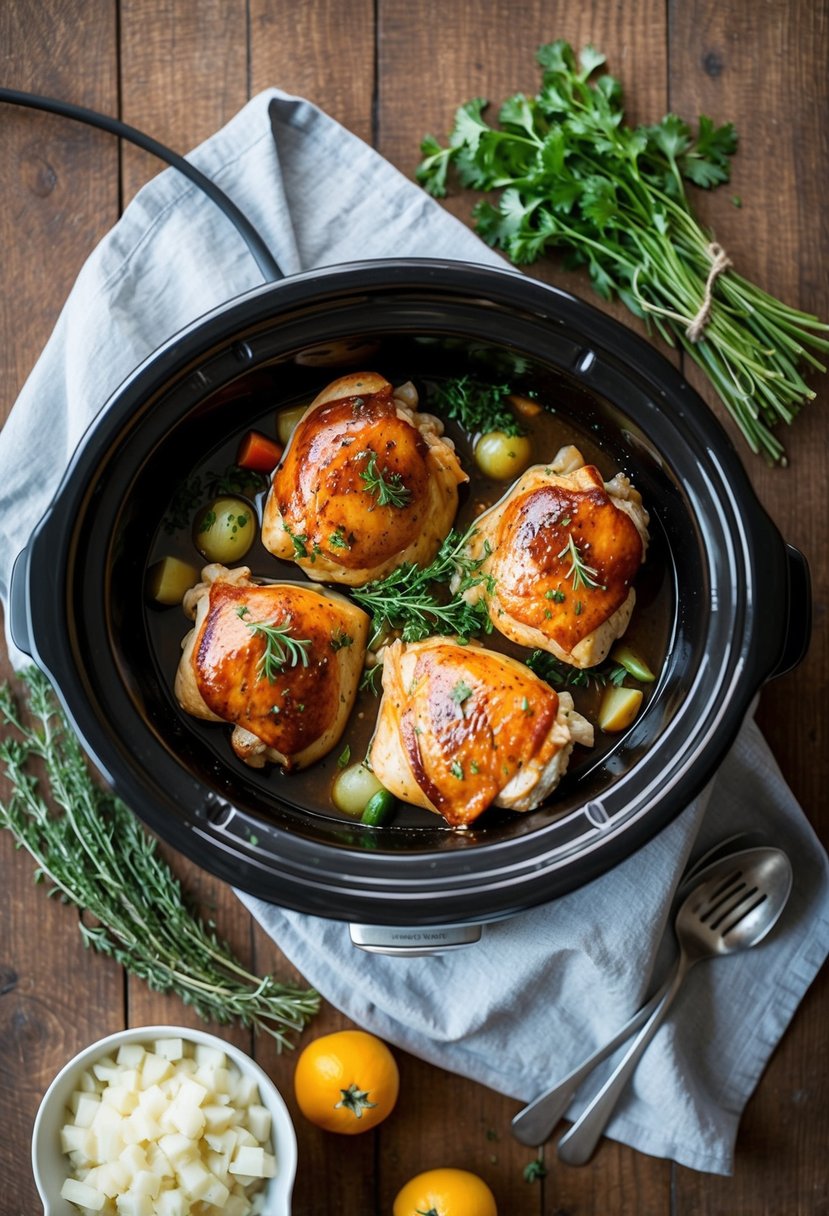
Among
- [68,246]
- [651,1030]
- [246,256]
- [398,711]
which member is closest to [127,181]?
[68,246]

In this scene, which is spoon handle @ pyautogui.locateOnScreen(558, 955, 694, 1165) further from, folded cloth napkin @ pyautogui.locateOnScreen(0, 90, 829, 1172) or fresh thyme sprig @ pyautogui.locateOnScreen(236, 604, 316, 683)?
fresh thyme sprig @ pyautogui.locateOnScreen(236, 604, 316, 683)

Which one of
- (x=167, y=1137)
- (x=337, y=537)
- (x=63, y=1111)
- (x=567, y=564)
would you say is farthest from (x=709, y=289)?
(x=63, y=1111)

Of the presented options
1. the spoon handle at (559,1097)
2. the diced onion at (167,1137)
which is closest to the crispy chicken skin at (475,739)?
the spoon handle at (559,1097)

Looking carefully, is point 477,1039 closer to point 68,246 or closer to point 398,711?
point 398,711

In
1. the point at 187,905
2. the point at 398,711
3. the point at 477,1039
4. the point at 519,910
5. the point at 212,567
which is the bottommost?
the point at 477,1039

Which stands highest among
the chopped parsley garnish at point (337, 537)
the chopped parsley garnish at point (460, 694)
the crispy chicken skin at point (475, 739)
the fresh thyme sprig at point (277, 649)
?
the chopped parsley garnish at point (337, 537)

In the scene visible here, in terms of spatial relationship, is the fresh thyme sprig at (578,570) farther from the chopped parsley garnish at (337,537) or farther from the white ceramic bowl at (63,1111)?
the white ceramic bowl at (63,1111)

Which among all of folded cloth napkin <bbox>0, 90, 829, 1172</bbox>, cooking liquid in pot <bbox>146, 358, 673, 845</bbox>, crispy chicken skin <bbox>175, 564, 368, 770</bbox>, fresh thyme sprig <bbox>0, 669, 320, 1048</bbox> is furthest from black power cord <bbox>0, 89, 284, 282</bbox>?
fresh thyme sprig <bbox>0, 669, 320, 1048</bbox>
